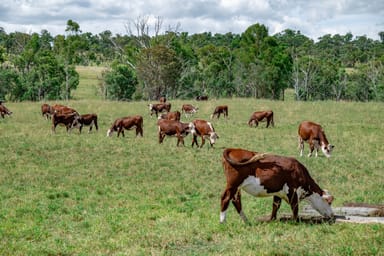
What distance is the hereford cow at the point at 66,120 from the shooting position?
25656mm

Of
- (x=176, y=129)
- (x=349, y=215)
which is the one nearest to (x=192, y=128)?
(x=176, y=129)

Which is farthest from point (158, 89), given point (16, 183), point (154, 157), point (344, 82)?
point (16, 183)

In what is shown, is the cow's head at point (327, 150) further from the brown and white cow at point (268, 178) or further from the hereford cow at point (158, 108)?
the hereford cow at point (158, 108)

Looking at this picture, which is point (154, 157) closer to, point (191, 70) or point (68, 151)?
point (68, 151)

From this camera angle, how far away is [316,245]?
7.59 meters

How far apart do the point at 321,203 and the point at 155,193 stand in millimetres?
5765

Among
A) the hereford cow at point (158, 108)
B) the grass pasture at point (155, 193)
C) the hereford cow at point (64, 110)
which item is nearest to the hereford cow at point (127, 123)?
the grass pasture at point (155, 193)

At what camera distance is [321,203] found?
359 inches

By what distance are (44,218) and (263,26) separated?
60579 mm

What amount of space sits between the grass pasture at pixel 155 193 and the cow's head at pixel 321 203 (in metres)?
0.44

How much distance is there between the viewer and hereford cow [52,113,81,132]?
25656 mm

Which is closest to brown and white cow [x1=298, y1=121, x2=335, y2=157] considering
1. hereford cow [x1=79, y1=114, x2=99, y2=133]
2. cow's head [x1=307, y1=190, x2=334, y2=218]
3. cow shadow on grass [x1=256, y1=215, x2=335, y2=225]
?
cow shadow on grass [x1=256, y1=215, x2=335, y2=225]

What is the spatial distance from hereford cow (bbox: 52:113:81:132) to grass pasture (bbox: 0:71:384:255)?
76 cm

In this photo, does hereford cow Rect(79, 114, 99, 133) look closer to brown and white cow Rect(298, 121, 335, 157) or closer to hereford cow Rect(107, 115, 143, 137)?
hereford cow Rect(107, 115, 143, 137)
